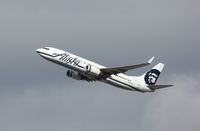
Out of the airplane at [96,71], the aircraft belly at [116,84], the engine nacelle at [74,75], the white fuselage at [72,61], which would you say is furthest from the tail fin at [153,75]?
the engine nacelle at [74,75]

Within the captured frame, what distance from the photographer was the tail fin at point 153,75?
168 metres

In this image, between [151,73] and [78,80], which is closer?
[78,80]

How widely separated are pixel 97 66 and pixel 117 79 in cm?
527

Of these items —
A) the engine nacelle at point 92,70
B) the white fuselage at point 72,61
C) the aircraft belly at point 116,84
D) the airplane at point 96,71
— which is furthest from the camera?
the aircraft belly at point 116,84

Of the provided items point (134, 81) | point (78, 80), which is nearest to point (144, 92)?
point (134, 81)

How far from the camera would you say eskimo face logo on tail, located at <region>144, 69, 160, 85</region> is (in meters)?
168

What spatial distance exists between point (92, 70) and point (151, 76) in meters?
20.6

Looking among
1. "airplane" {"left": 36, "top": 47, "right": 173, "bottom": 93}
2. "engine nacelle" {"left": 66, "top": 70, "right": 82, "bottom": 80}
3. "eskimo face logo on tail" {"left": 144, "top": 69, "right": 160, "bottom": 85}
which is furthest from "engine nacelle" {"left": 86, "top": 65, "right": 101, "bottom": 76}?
"eskimo face logo on tail" {"left": 144, "top": 69, "right": 160, "bottom": 85}

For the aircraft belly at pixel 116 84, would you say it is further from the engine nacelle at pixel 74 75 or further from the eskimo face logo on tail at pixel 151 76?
the eskimo face logo on tail at pixel 151 76

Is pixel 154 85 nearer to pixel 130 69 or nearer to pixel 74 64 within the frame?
pixel 130 69

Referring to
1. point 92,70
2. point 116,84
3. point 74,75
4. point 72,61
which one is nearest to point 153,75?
point 116,84

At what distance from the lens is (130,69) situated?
153125 mm

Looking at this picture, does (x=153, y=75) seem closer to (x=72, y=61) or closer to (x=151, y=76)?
(x=151, y=76)

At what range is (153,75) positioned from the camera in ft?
560
